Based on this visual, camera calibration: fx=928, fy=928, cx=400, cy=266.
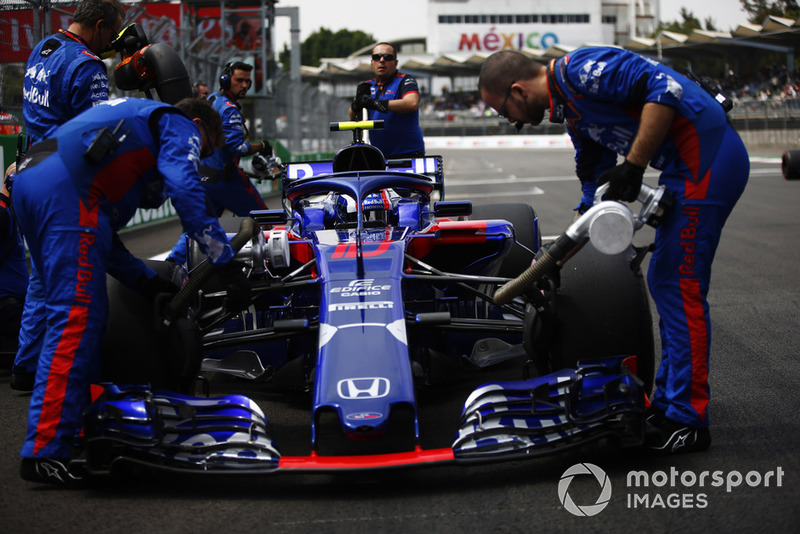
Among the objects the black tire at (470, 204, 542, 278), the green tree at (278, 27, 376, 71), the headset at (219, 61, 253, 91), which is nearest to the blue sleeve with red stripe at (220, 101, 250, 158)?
the headset at (219, 61, 253, 91)

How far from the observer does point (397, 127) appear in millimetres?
8195

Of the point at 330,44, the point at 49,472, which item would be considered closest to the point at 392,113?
the point at 49,472

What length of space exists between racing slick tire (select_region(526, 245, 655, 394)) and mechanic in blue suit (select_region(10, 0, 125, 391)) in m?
2.90

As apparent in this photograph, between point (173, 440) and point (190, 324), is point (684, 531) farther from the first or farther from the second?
point (190, 324)

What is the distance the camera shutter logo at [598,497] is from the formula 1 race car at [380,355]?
114mm

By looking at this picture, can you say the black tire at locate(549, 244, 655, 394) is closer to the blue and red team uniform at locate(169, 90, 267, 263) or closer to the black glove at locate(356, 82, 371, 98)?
the blue and red team uniform at locate(169, 90, 267, 263)

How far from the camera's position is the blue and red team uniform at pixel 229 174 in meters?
7.36

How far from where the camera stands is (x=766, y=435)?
3830mm

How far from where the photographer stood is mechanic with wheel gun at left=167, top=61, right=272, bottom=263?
7.37 m

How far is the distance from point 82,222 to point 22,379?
171cm

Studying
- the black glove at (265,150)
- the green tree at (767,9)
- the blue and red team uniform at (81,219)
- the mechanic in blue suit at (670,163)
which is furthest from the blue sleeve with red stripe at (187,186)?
the green tree at (767,9)

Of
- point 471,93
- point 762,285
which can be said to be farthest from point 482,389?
point 471,93

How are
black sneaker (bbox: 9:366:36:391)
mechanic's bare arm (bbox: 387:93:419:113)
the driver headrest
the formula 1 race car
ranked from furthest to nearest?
1. mechanic's bare arm (bbox: 387:93:419:113)
2. the driver headrest
3. black sneaker (bbox: 9:366:36:391)
4. the formula 1 race car

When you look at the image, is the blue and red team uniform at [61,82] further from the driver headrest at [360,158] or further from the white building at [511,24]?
the white building at [511,24]
